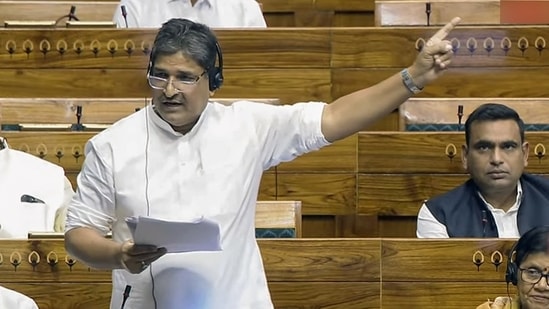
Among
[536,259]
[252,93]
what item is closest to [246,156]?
[536,259]

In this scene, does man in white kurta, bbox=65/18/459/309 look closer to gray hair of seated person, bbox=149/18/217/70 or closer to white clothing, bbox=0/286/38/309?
gray hair of seated person, bbox=149/18/217/70

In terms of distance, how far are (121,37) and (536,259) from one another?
1.22 m

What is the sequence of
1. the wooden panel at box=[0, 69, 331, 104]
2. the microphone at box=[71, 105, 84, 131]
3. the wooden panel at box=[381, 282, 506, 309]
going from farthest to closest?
the wooden panel at box=[0, 69, 331, 104], the microphone at box=[71, 105, 84, 131], the wooden panel at box=[381, 282, 506, 309]

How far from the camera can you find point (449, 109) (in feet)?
7.80

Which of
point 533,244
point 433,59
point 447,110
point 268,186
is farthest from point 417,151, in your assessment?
point 433,59

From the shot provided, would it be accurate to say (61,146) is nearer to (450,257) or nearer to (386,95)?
(450,257)

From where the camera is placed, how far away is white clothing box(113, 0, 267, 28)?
279 centimetres

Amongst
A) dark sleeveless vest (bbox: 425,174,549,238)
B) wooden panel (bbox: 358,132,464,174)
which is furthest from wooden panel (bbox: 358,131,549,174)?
dark sleeveless vest (bbox: 425,174,549,238)

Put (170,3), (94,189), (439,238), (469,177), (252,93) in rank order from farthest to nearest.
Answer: (170,3)
(252,93)
(469,177)
(439,238)
(94,189)

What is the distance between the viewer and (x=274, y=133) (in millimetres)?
1481

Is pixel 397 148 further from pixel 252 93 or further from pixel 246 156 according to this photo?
pixel 246 156

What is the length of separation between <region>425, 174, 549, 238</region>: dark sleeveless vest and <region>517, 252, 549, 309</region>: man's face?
1.32ft

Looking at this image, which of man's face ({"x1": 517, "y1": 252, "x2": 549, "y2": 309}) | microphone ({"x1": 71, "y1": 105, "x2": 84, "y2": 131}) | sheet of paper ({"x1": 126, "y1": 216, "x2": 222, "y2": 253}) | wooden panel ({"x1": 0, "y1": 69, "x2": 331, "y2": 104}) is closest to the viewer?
sheet of paper ({"x1": 126, "y1": 216, "x2": 222, "y2": 253})

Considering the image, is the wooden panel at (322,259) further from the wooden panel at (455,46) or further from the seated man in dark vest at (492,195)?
the wooden panel at (455,46)
